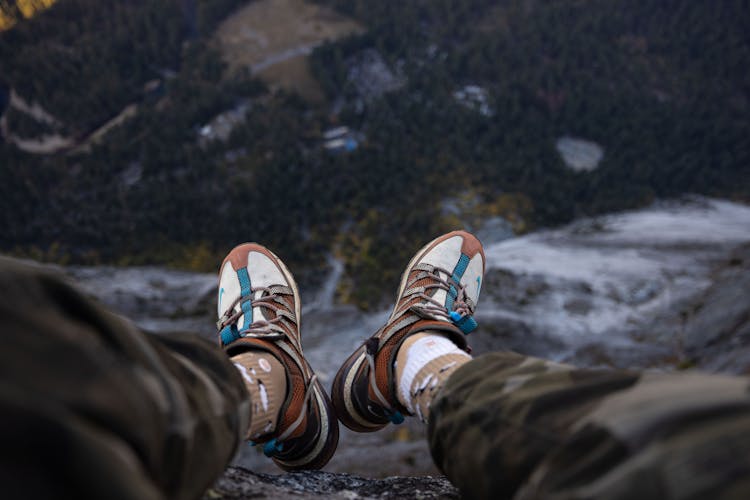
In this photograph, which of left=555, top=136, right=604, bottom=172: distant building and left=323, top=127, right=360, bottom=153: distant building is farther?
left=323, top=127, right=360, bottom=153: distant building

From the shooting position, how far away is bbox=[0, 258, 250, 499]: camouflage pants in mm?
538

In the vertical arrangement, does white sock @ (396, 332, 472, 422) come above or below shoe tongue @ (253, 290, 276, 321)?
above

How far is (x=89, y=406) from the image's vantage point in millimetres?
630

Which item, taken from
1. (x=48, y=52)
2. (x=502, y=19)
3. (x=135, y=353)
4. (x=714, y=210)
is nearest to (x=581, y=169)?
(x=714, y=210)

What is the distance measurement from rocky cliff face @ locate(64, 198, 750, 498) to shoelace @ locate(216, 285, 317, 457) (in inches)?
8.4

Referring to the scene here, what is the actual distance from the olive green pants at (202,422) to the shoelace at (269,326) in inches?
37.3

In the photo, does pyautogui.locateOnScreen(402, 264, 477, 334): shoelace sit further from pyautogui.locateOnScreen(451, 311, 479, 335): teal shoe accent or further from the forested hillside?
the forested hillside

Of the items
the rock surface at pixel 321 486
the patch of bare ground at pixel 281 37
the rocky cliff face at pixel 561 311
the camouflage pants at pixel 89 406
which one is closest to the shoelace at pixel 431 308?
the rock surface at pixel 321 486

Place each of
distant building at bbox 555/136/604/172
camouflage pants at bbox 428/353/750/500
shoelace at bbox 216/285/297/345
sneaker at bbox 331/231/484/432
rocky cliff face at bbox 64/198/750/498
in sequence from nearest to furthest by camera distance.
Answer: camouflage pants at bbox 428/353/750/500 < sneaker at bbox 331/231/484/432 < shoelace at bbox 216/285/297/345 < rocky cliff face at bbox 64/198/750/498 < distant building at bbox 555/136/604/172

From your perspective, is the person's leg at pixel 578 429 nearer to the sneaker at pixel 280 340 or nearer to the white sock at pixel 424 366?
the white sock at pixel 424 366

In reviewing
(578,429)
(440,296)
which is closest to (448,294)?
(440,296)

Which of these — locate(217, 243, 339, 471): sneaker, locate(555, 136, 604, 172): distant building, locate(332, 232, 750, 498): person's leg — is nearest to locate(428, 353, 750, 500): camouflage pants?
→ locate(332, 232, 750, 498): person's leg

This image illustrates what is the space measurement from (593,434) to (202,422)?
3.20ft

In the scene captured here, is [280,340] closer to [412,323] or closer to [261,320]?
[261,320]
